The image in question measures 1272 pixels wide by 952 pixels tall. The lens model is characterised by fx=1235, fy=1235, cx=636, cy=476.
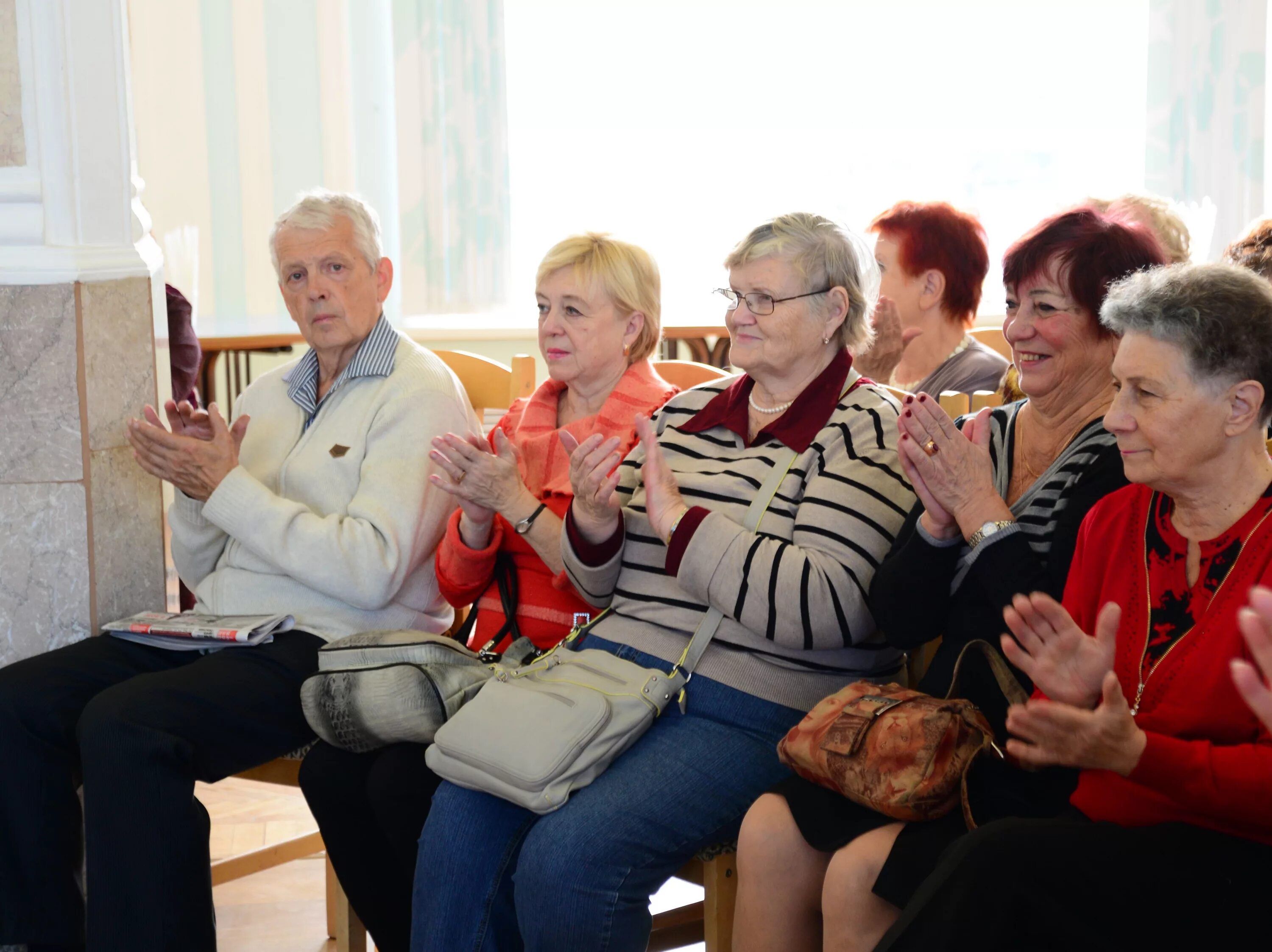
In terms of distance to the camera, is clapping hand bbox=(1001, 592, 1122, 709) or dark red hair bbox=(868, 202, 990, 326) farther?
dark red hair bbox=(868, 202, 990, 326)

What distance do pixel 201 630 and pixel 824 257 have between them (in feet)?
3.98

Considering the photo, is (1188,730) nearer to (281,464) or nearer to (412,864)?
(412,864)

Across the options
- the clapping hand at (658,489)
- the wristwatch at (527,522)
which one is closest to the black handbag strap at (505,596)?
the wristwatch at (527,522)

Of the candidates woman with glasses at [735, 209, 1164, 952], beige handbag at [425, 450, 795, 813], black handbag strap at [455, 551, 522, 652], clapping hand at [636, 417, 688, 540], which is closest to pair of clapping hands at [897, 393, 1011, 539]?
woman with glasses at [735, 209, 1164, 952]

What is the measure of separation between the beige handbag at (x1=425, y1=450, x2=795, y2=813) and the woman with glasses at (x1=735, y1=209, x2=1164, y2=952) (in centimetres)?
22

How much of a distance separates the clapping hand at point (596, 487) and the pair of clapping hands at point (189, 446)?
670 mm

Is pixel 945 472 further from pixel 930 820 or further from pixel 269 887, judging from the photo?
pixel 269 887

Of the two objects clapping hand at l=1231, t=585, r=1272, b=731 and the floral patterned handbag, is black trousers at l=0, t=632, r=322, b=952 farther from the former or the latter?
clapping hand at l=1231, t=585, r=1272, b=731

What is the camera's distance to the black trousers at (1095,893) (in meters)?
1.27

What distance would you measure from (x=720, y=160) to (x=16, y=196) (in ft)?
12.2

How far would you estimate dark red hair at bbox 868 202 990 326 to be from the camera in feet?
9.08

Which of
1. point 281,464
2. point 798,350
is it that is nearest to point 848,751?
point 798,350

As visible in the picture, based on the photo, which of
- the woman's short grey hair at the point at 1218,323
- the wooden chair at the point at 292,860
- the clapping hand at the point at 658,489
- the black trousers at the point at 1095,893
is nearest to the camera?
the black trousers at the point at 1095,893

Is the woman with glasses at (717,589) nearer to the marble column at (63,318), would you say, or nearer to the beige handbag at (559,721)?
the beige handbag at (559,721)
